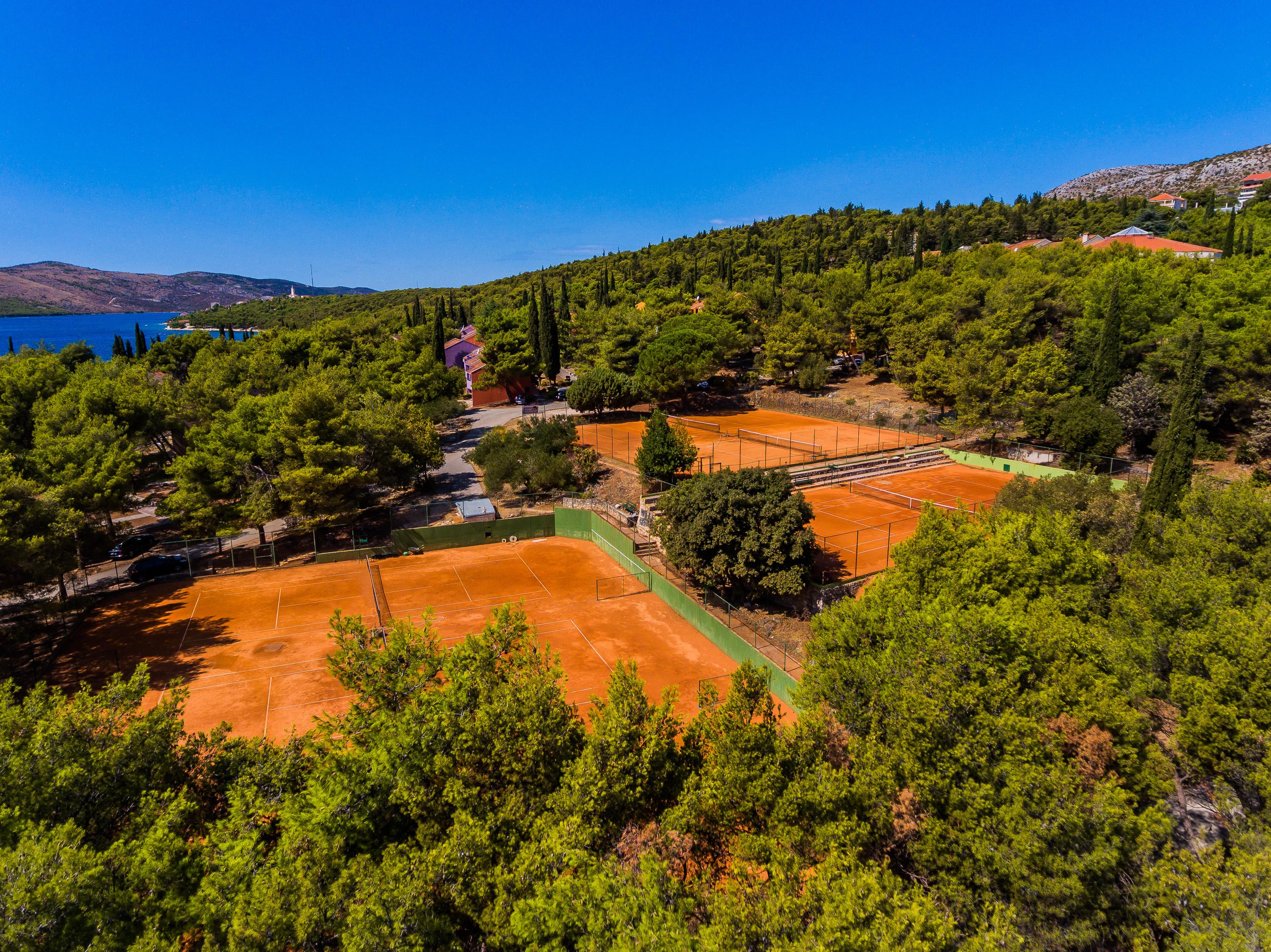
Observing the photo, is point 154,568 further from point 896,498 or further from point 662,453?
point 896,498

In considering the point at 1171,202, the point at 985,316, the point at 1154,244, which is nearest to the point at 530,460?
the point at 985,316

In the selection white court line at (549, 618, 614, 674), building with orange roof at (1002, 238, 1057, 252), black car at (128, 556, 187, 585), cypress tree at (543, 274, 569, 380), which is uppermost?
building with orange roof at (1002, 238, 1057, 252)

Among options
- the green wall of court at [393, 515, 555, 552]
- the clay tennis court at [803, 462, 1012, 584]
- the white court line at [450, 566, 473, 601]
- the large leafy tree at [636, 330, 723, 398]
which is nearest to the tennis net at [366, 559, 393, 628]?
the green wall of court at [393, 515, 555, 552]

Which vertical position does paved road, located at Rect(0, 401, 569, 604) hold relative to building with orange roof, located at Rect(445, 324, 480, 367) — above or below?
below

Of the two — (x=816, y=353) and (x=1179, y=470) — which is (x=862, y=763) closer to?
(x=1179, y=470)

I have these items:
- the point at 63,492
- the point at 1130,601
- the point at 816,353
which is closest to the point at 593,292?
the point at 816,353

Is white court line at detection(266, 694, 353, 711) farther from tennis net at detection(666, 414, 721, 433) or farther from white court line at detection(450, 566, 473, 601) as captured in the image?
tennis net at detection(666, 414, 721, 433)
